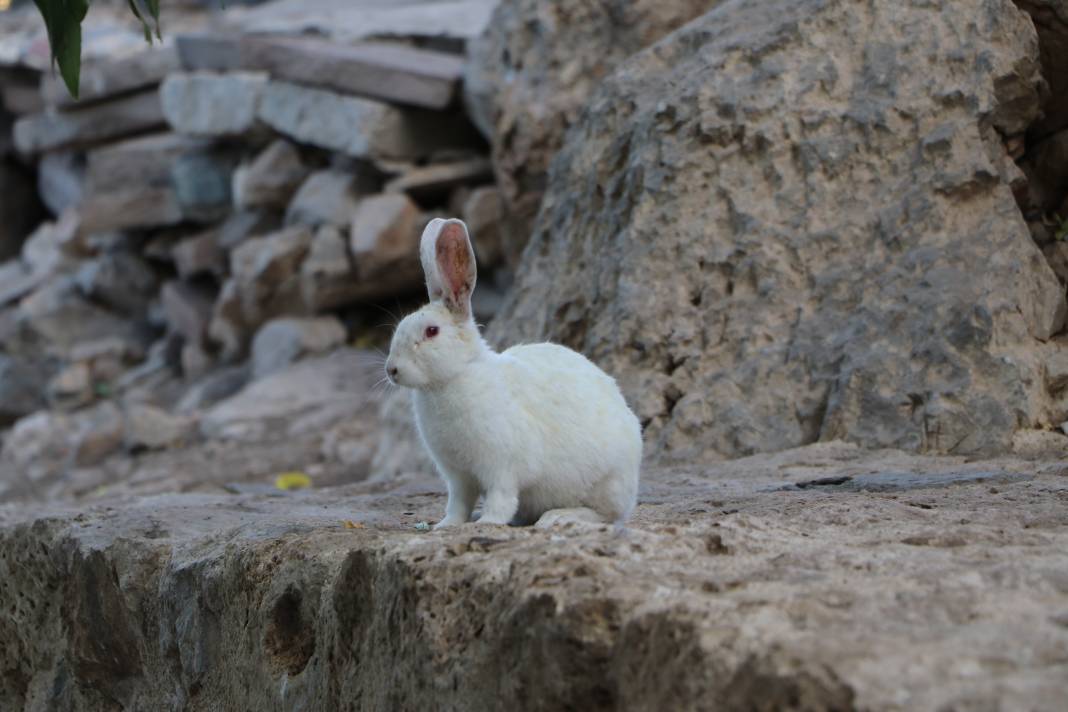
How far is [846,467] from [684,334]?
1175mm

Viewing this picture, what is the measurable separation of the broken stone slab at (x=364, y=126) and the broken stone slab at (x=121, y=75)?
115 inches

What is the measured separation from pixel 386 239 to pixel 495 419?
7397 millimetres

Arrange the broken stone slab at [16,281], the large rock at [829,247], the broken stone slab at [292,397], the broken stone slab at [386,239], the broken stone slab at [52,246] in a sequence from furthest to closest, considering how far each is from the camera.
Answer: the broken stone slab at [16,281] → the broken stone slab at [52,246] → the broken stone slab at [386,239] → the broken stone slab at [292,397] → the large rock at [829,247]

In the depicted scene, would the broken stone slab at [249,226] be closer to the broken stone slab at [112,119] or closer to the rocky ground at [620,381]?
the rocky ground at [620,381]

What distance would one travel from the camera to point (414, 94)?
11000mm

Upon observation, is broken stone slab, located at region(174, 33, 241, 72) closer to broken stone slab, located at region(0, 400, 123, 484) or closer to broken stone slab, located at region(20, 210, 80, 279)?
broken stone slab, located at region(20, 210, 80, 279)

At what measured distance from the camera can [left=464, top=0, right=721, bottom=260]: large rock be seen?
884cm

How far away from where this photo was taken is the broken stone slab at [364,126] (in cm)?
1112

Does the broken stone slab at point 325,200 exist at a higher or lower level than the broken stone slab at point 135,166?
lower

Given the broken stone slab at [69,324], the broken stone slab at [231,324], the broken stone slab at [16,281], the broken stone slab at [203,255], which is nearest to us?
the broken stone slab at [231,324]

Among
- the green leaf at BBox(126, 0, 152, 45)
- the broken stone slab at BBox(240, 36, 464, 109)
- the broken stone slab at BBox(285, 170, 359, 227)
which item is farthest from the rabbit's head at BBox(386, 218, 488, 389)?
the broken stone slab at BBox(285, 170, 359, 227)

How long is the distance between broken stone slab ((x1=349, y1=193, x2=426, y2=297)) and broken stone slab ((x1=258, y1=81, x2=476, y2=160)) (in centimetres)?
43

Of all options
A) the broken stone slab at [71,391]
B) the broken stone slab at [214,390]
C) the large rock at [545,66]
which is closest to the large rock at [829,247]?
the large rock at [545,66]

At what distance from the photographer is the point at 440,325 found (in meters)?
3.73
